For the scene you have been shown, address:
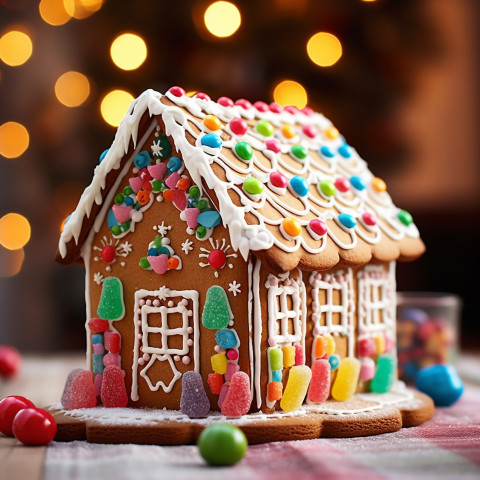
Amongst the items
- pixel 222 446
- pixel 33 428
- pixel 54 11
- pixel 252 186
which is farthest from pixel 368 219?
pixel 54 11

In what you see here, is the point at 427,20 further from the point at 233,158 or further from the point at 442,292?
the point at 233,158

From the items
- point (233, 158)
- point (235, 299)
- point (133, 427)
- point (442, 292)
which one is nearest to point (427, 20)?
point (442, 292)

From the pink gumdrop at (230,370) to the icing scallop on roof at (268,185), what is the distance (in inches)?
12.2

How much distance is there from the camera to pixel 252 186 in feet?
7.48

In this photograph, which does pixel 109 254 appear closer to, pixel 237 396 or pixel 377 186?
pixel 237 396

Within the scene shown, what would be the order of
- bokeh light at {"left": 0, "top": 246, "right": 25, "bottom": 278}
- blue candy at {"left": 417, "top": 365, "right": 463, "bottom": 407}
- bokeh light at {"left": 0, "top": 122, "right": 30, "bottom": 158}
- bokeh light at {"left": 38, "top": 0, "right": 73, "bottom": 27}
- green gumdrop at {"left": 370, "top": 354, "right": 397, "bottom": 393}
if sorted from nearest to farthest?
green gumdrop at {"left": 370, "top": 354, "right": 397, "bottom": 393}
blue candy at {"left": 417, "top": 365, "right": 463, "bottom": 407}
bokeh light at {"left": 38, "top": 0, "right": 73, "bottom": 27}
bokeh light at {"left": 0, "top": 122, "right": 30, "bottom": 158}
bokeh light at {"left": 0, "top": 246, "right": 25, "bottom": 278}

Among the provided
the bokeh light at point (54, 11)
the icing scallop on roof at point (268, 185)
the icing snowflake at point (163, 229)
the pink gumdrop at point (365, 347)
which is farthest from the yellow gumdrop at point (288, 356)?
the bokeh light at point (54, 11)

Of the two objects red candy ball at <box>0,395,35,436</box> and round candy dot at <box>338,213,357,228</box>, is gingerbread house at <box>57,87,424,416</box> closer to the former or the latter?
round candy dot at <box>338,213,357,228</box>

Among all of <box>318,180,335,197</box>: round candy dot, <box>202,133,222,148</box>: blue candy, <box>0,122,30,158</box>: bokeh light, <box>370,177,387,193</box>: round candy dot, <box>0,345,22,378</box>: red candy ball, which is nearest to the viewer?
<box>202,133,222,148</box>: blue candy

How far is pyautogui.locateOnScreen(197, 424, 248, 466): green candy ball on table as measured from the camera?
1.88 metres

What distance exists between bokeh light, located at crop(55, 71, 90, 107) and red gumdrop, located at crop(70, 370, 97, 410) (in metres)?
2.23

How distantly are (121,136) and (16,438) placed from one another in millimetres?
932

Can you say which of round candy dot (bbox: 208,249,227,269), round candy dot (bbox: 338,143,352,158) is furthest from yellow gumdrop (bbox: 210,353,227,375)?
round candy dot (bbox: 338,143,352,158)

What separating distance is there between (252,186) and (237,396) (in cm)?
59
